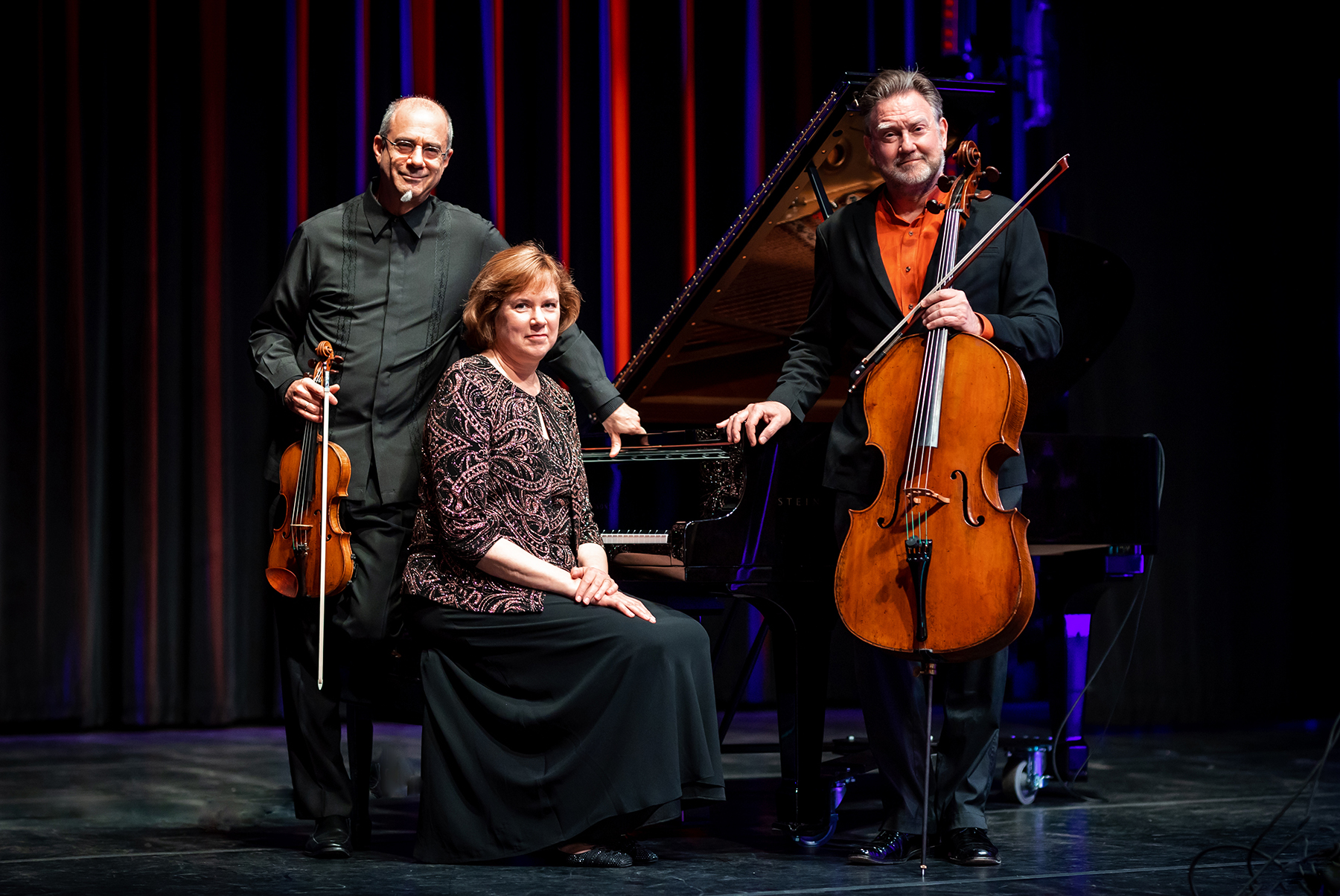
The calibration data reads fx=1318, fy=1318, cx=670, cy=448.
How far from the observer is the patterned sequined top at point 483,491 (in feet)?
8.53

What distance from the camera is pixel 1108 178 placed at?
565cm

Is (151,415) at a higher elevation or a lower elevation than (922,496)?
higher

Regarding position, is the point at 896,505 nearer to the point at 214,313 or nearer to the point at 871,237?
the point at 871,237

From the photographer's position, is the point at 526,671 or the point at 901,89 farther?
the point at 901,89

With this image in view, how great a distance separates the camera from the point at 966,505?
240 cm

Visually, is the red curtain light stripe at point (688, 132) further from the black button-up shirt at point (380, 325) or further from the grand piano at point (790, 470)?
the black button-up shirt at point (380, 325)

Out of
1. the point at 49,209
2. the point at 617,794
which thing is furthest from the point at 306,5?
the point at 617,794

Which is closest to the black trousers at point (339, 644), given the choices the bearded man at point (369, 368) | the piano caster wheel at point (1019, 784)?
the bearded man at point (369, 368)

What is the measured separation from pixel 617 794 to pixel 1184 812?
161 cm

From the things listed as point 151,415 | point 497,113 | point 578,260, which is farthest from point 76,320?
point 578,260

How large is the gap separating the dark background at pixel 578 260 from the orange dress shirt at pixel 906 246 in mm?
2088

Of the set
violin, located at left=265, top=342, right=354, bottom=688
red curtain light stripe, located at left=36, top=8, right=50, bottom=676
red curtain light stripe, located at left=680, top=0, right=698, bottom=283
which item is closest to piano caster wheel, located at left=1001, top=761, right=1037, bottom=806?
violin, located at left=265, top=342, right=354, bottom=688

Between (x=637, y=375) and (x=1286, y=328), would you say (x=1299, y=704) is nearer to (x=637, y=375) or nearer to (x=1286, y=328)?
(x=1286, y=328)

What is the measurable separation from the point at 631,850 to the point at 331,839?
0.64 metres
